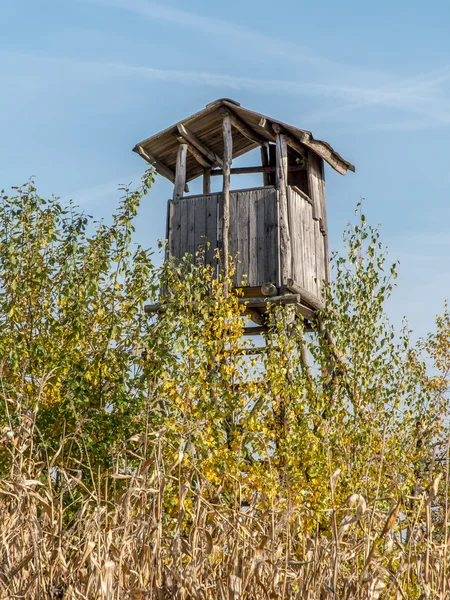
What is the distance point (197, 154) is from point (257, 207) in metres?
2.79

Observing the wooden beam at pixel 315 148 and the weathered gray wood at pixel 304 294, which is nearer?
the weathered gray wood at pixel 304 294

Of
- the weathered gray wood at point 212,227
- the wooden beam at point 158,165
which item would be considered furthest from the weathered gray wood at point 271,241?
the wooden beam at point 158,165

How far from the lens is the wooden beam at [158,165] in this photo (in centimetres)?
1644

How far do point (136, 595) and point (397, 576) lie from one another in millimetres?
925

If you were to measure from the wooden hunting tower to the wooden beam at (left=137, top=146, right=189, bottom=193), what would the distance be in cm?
2

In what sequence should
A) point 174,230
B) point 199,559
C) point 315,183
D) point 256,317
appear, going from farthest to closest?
point 315,183 < point 256,317 < point 174,230 < point 199,559

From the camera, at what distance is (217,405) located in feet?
37.6

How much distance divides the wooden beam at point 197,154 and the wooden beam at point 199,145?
0.08 meters

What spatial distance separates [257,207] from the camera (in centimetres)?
1468

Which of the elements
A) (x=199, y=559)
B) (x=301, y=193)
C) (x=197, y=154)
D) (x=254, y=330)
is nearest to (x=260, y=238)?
(x=301, y=193)

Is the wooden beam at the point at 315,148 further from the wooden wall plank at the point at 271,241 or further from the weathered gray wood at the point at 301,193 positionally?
the wooden wall plank at the point at 271,241

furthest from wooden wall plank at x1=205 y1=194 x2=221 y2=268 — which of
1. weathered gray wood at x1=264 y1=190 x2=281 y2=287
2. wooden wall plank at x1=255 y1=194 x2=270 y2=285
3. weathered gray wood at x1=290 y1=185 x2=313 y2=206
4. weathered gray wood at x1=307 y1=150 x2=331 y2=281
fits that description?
weathered gray wood at x1=307 y1=150 x2=331 y2=281

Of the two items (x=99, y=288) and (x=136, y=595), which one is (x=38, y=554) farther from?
(x=99, y=288)

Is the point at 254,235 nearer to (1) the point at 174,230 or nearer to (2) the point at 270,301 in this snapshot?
(2) the point at 270,301
